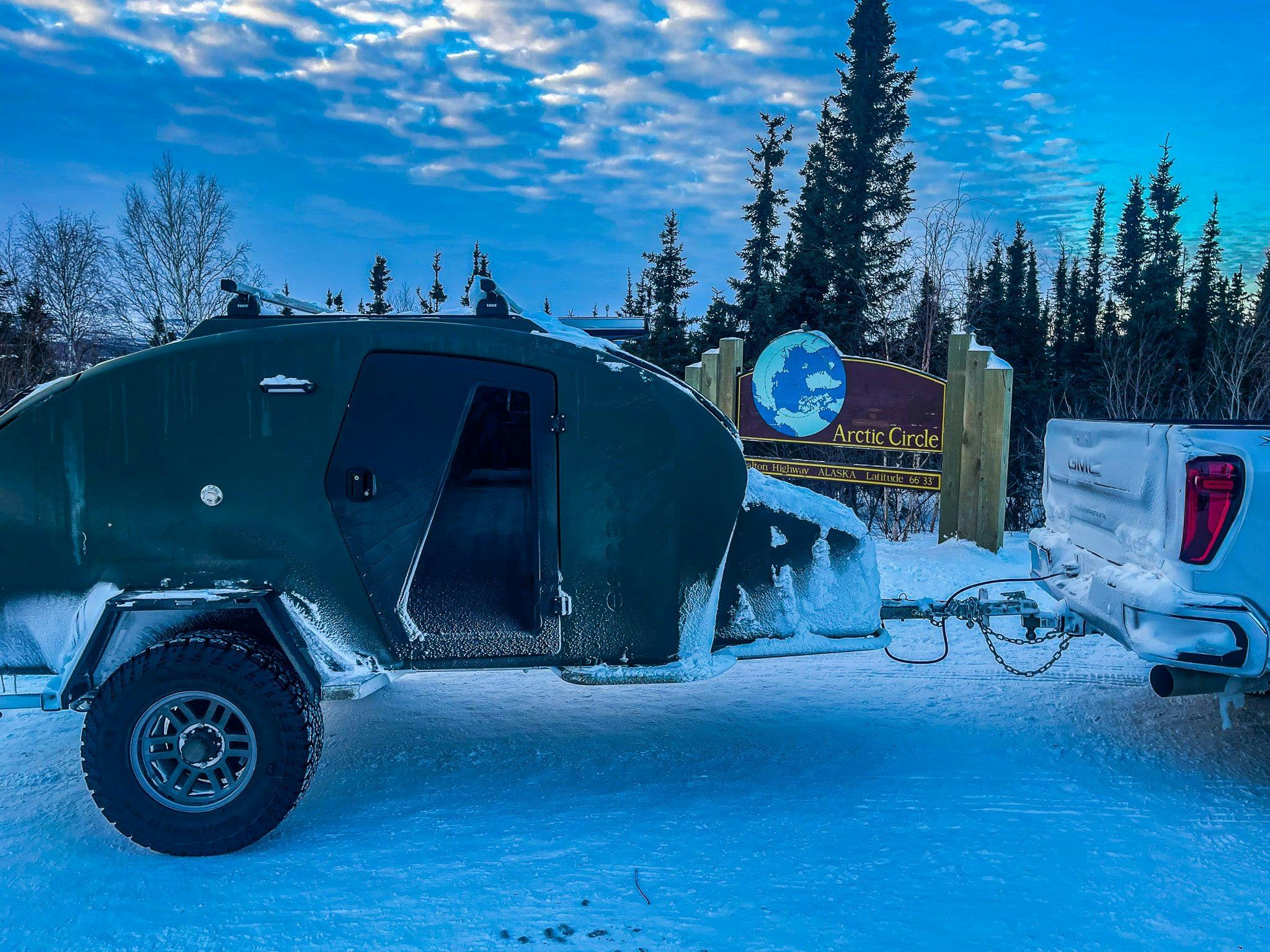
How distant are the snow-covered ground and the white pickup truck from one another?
0.68 meters

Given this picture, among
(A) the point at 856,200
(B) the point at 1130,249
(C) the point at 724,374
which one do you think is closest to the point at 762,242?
(A) the point at 856,200

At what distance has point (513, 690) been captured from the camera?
201 inches

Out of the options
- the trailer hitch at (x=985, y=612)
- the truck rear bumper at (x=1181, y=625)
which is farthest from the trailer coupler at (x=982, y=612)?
the truck rear bumper at (x=1181, y=625)

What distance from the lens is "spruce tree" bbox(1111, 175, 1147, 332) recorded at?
50375mm

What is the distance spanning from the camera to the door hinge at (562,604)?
3592 mm

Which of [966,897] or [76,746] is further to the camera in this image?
[76,746]

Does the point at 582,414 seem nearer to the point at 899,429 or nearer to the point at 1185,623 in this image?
the point at 1185,623

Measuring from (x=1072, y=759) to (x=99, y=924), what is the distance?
13.6 ft

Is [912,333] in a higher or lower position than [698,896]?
higher

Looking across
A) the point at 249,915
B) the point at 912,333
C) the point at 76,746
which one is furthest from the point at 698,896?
the point at 912,333

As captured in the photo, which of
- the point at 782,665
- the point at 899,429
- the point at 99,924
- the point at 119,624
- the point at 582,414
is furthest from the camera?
the point at 899,429

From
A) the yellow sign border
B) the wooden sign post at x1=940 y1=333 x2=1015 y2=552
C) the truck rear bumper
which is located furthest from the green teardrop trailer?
the wooden sign post at x1=940 y1=333 x2=1015 y2=552

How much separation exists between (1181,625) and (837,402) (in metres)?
6.57

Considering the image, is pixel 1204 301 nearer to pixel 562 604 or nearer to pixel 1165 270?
pixel 1165 270
